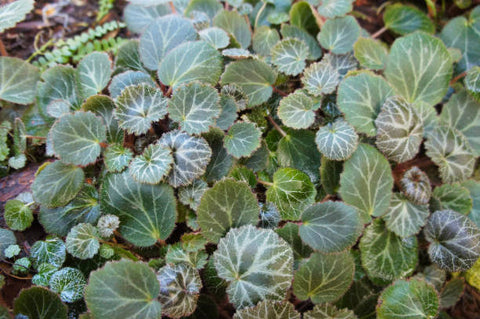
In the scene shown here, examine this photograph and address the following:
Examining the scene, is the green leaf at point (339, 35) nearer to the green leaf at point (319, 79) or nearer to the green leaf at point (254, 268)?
the green leaf at point (319, 79)

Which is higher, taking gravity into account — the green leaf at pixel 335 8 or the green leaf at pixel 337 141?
the green leaf at pixel 335 8

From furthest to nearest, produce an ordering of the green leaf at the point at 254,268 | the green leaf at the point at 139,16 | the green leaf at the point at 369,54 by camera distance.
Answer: the green leaf at the point at 139,16 → the green leaf at the point at 369,54 → the green leaf at the point at 254,268

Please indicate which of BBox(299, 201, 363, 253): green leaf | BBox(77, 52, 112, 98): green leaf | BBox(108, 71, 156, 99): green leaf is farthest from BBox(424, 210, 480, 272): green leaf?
BBox(77, 52, 112, 98): green leaf

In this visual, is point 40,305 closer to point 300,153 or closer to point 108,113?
point 108,113

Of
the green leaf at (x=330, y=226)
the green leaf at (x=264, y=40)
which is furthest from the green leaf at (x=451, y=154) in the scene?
the green leaf at (x=264, y=40)

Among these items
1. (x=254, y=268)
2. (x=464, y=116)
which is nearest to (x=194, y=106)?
(x=254, y=268)

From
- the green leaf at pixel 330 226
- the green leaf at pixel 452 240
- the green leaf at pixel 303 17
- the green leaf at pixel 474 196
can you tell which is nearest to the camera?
the green leaf at pixel 330 226
